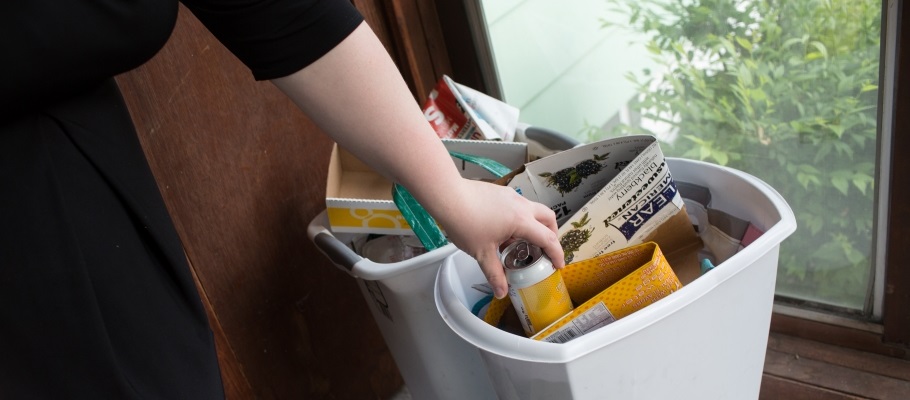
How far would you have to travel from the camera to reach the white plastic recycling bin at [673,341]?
82cm

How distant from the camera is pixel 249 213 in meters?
1.28

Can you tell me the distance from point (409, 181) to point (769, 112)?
0.74 metres

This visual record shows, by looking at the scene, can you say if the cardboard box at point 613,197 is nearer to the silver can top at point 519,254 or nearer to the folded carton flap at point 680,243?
the folded carton flap at point 680,243

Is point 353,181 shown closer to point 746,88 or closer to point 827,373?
point 746,88

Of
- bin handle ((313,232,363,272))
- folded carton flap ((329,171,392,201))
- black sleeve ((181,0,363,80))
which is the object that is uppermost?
black sleeve ((181,0,363,80))

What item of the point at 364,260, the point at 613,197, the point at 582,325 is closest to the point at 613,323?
the point at 582,325

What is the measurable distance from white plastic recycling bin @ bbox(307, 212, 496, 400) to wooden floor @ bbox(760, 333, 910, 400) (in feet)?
1.53

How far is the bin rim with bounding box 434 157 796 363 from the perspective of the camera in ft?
2.63

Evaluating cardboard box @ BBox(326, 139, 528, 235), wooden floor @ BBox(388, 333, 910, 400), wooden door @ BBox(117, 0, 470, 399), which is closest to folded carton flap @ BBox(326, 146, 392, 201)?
cardboard box @ BBox(326, 139, 528, 235)

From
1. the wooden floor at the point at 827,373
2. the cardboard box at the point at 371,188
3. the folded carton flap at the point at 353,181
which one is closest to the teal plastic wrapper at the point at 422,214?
the cardboard box at the point at 371,188

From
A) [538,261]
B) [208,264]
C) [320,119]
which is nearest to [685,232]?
[538,261]

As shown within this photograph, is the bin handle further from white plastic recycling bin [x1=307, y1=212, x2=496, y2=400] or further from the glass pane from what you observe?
the glass pane

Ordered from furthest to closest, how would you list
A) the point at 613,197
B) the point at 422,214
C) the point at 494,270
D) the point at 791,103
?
the point at 791,103
the point at 422,214
the point at 613,197
the point at 494,270

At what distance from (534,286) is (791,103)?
0.60m
